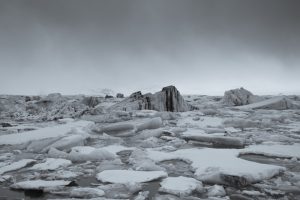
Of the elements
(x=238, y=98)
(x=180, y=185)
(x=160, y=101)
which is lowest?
(x=180, y=185)

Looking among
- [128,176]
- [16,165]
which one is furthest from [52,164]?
[128,176]

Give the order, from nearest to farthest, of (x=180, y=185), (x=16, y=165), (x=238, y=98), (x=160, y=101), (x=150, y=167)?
(x=180, y=185), (x=150, y=167), (x=16, y=165), (x=160, y=101), (x=238, y=98)

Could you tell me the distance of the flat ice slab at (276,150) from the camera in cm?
440

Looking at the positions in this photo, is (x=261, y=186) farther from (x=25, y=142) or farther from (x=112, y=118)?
(x=112, y=118)

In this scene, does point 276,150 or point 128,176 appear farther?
point 276,150

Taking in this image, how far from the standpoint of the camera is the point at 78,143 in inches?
215

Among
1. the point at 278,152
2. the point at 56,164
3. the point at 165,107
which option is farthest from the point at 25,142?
the point at 165,107

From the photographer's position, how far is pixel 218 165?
3.71m

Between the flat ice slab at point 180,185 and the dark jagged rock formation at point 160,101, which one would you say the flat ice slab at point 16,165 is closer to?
the flat ice slab at point 180,185

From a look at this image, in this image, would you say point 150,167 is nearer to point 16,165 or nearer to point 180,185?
point 180,185

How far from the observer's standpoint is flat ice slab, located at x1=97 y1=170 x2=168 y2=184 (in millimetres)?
3264

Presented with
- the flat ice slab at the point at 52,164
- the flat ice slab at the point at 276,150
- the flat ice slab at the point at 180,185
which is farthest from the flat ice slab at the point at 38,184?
the flat ice slab at the point at 276,150

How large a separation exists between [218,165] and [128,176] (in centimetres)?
118

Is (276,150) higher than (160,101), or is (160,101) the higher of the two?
(160,101)
